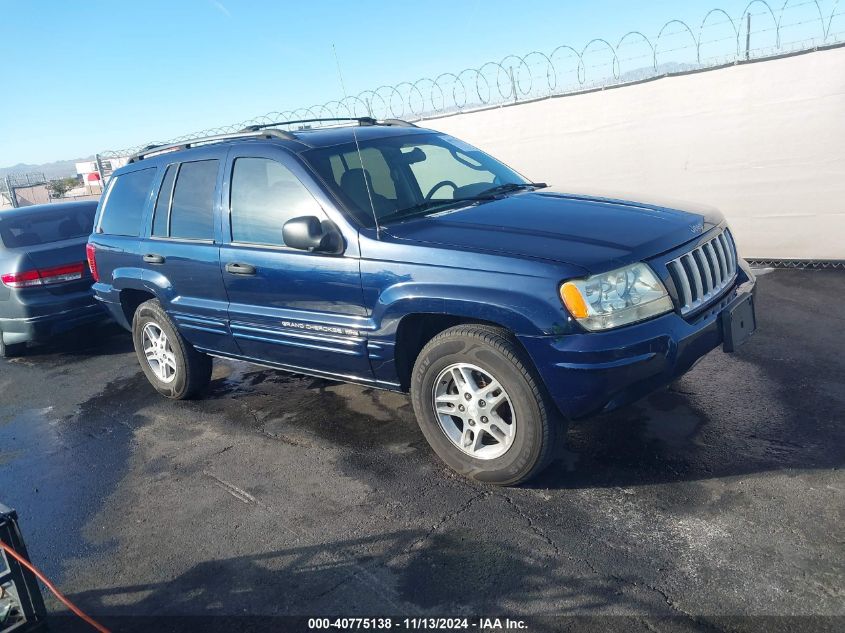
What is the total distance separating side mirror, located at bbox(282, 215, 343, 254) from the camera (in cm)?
376

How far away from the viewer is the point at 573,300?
3.14 metres

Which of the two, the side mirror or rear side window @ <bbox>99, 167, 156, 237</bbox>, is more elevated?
rear side window @ <bbox>99, 167, 156, 237</bbox>

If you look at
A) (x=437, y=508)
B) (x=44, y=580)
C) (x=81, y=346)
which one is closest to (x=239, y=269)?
(x=437, y=508)

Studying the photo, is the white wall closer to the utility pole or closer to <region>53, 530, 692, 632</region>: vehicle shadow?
the utility pole

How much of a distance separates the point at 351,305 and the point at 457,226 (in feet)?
2.47

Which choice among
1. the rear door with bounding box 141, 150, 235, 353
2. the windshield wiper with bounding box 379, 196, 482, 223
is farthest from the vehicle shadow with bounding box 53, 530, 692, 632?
the rear door with bounding box 141, 150, 235, 353

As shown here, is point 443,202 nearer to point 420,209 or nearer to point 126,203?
point 420,209

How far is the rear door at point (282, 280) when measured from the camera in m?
3.96

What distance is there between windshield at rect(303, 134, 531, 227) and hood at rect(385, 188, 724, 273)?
0.25 meters

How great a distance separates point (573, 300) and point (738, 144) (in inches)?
220

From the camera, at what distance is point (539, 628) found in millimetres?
2574

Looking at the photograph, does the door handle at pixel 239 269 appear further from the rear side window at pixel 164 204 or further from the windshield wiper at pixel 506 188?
the windshield wiper at pixel 506 188

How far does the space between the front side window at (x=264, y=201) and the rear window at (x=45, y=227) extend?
13.5 feet

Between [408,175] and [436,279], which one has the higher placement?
[408,175]
